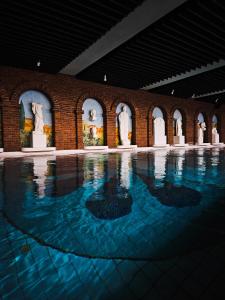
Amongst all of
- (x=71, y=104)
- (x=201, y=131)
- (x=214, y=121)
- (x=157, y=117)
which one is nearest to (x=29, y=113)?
(x=71, y=104)

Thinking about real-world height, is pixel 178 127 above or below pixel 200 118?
below

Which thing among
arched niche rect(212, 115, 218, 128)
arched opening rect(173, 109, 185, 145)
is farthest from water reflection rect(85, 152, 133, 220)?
arched niche rect(212, 115, 218, 128)

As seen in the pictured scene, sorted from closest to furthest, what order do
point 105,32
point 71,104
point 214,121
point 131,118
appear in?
1. point 105,32
2. point 71,104
3. point 131,118
4. point 214,121

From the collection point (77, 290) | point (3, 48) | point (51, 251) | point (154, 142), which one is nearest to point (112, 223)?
point (51, 251)

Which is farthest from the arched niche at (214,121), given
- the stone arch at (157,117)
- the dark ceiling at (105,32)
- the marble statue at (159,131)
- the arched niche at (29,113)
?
the arched niche at (29,113)

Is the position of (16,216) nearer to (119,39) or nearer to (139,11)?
(139,11)

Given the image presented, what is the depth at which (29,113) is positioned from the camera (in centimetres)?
1016

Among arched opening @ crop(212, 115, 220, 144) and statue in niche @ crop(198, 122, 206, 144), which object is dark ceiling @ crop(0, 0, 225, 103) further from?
arched opening @ crop(212, 115, 220, 144)

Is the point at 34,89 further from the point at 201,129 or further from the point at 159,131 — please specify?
the point at 201,129

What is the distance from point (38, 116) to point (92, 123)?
10.5 feet

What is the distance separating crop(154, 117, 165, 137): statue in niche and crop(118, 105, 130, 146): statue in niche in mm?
2609

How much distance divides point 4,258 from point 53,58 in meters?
8.58

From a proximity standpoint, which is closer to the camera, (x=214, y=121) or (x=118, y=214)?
(x=118, y=214)

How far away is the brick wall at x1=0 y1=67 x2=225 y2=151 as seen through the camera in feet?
31.1
